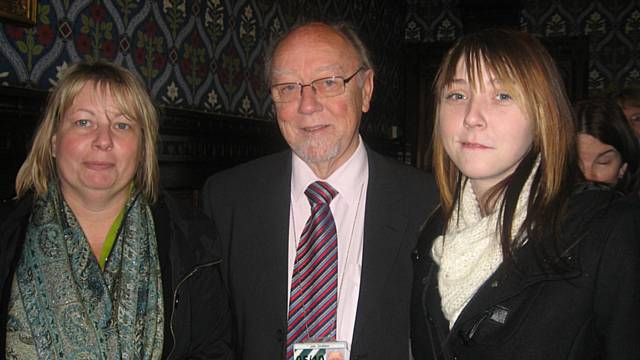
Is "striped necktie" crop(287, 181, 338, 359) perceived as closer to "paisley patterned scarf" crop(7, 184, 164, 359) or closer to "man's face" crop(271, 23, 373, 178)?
"man's face" crop(271, 23, 373, 178)

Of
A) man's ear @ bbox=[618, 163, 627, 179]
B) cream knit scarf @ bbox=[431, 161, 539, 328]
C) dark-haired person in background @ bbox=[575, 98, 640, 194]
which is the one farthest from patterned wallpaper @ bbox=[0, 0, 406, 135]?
man's ear @ bbox=[618, 163, 627, 179]

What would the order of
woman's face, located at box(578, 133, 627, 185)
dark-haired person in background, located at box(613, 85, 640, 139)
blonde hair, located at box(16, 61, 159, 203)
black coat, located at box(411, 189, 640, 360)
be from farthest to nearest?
dark-haired person in background, located at box(613, 85, 640, 139), woman's face, located at box(578, 133, 627, 185), blonde hair, located at box(16, 61, 159, 203), black coat, located at box(411, 189, 640, 360)

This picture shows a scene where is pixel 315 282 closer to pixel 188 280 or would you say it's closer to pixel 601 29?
pixel 188 280

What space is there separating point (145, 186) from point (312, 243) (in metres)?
0.61

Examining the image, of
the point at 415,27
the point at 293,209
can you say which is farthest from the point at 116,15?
the point at 415,27

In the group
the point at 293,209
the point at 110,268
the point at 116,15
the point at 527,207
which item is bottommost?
the point at 110,268

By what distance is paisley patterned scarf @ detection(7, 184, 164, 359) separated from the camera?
1.51 m

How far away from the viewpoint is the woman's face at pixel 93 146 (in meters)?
1.57

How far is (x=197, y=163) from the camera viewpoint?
8.70 ft

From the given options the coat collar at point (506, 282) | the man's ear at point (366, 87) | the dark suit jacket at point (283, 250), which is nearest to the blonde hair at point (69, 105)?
the dark suit jacket at point (283, 250)

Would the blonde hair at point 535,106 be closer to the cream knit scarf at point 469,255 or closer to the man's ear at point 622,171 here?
the cream knit scarf at point 469,255

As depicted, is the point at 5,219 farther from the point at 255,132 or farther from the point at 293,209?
the point at 255,132

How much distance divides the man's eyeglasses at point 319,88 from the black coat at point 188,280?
0.51 m

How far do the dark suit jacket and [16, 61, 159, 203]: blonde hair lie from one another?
0.39 metres
